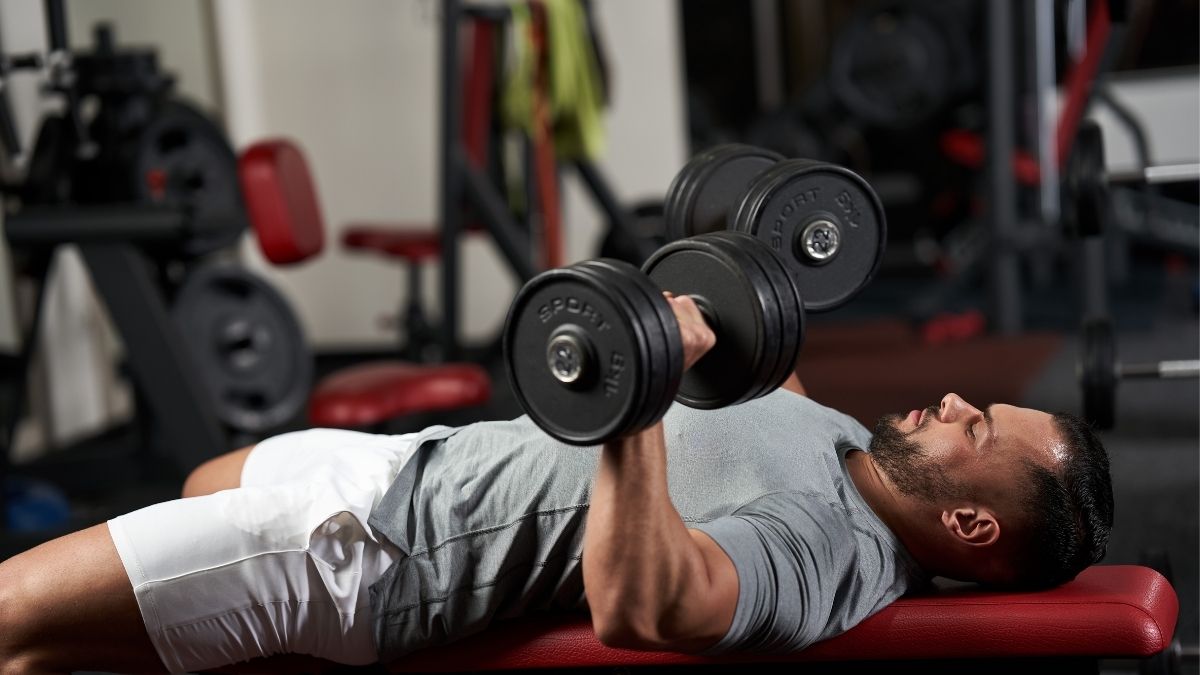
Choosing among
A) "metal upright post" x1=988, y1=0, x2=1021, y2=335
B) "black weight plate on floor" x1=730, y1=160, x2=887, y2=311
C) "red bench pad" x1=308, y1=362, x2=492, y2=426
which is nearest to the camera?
"black weight plate on floor" x1=730, y1=160, x2=887, y2=311

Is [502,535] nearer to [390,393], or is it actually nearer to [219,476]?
[219,476]

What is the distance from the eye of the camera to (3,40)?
3.90 meters

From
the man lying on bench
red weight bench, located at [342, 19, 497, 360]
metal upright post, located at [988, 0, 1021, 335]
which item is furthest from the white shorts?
metal upright post, located at [988, 0, 1021, 335]

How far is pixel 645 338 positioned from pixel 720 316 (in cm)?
16

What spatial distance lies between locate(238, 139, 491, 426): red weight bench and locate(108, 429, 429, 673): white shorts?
1.18 m

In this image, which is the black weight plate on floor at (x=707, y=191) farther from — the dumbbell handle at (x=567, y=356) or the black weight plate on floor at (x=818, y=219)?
the dumbbell handle at (x=567, y=356)

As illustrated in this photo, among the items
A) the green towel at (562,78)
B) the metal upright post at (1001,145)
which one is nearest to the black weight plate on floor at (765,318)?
the green towel at (562,78)

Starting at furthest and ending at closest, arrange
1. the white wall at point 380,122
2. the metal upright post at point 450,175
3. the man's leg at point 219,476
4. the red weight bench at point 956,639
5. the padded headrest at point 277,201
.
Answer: the white wall at point 380,122
the metal upright post at point 450,175
the padded headrest at point 277,201
the man's leg at point 219,476
the red weight bench at point 956,639

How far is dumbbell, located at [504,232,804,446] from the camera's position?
1.17 m

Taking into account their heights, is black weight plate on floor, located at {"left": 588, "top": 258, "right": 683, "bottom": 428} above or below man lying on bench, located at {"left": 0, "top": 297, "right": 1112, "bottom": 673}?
above

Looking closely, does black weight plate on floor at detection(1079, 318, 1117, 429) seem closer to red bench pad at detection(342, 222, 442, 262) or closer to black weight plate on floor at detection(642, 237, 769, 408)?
black weight plate on floor at detection(642, 237, 769, 408)

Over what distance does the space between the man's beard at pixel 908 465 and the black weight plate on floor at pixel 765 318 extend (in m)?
0.28

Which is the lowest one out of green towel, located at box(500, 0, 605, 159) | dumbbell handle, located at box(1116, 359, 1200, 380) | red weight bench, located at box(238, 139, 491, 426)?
dumbbell handle, located at box(1116, 359, 1200, 380)

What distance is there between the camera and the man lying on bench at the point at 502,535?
56.5 inches
